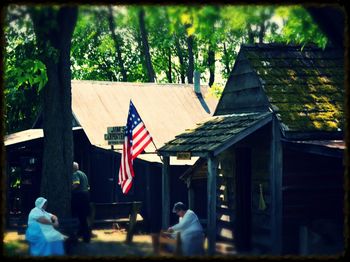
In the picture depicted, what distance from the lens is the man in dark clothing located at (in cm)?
1772

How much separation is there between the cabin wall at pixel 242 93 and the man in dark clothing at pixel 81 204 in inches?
168

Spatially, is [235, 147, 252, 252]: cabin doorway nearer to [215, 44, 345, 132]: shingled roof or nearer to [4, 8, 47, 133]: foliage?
[215, 44, 345, 132]: shingled roof

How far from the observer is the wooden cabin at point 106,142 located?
73.5ft

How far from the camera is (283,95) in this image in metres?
16.1

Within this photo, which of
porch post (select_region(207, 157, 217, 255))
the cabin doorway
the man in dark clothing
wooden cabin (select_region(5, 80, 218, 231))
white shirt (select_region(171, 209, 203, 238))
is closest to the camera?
white shirt (select_region(171, 209, 203, 238))

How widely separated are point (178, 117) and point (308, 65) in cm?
891

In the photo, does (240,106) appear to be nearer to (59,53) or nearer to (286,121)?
(286,121)

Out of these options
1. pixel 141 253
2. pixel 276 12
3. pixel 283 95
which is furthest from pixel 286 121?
pixel 276 12

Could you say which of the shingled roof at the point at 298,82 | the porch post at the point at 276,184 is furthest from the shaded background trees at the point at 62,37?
the porch post at the point at 276,184

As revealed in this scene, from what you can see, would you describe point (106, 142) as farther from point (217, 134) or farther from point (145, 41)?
point (145, 41)

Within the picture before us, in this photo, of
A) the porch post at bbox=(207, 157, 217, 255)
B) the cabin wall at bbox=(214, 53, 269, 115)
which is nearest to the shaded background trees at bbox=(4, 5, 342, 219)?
the cabin wall at bbox=(214, 53, 269, 115)

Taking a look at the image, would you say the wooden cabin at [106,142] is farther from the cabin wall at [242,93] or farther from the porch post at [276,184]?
the porch post at [276,184]

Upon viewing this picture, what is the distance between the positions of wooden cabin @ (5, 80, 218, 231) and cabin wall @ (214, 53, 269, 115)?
3917 mm

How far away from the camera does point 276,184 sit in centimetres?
1562
